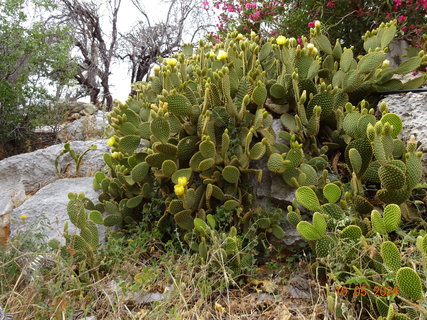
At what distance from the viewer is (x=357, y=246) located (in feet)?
5.47

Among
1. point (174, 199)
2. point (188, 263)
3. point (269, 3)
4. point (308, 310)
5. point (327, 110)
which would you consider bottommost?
point (308, 310)

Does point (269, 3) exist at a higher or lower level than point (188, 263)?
higher

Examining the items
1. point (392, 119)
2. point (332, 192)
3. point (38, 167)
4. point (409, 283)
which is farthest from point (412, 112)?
point (38, 167)

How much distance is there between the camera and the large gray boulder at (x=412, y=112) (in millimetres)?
2268

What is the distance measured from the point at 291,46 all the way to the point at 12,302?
206 centimetres

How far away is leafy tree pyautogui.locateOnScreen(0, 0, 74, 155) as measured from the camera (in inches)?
205

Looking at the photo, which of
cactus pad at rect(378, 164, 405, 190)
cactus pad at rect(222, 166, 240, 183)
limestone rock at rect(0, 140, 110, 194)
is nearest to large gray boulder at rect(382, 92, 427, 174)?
cactus pad at rect(378, 164, 405, 190)

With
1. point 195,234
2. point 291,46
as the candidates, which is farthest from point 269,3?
point 195,234

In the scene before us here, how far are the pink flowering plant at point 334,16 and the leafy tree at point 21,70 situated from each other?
2829 millimetres

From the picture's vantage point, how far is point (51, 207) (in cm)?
267

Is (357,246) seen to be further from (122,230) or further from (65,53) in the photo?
(65,53)

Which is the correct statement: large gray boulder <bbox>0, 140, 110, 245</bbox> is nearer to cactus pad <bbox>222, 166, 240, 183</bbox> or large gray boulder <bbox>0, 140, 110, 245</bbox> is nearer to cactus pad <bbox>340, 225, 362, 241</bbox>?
cactus pad <bbox>222, 166, 240, 183</bbox>

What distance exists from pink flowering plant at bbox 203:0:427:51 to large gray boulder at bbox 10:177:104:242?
2.65 m

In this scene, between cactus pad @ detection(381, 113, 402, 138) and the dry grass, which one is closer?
the dry grass
